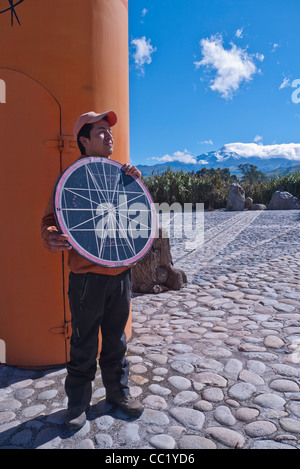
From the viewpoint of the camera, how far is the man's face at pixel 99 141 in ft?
7.36

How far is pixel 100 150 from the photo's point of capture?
2.27m

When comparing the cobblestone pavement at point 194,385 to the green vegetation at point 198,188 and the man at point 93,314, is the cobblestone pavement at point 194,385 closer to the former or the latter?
the man at point 93,314

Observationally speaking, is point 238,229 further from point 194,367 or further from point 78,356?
point 78,356

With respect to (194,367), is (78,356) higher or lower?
higher

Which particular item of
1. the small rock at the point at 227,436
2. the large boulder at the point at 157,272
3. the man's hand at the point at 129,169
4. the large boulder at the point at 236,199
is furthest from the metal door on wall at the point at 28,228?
the large boulder at the point at 236,199

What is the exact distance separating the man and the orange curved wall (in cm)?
69

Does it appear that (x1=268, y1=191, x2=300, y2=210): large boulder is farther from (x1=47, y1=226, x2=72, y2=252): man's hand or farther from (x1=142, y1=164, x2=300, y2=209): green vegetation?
(x1=47, y1=226, x2=72, y2=252): man's hand

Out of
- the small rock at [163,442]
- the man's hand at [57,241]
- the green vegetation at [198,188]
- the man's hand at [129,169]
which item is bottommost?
the small rock at [163,442]

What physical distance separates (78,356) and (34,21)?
98.5 inches

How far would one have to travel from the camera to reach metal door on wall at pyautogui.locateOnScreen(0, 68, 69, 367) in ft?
9.31

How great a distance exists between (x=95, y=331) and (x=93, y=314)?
0.13 metres

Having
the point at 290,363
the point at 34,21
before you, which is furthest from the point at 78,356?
the point at 34,21

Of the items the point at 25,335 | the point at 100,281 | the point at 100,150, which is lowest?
the point at 25,335
